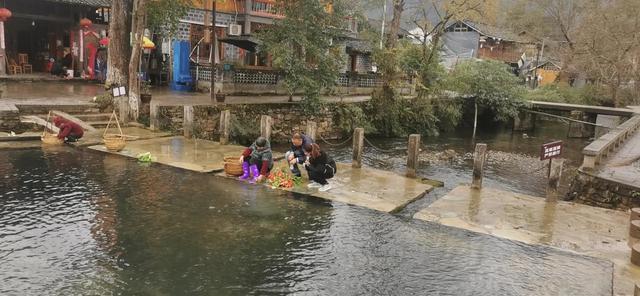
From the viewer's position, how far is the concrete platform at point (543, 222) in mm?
8234

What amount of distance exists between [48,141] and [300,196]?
8.03m

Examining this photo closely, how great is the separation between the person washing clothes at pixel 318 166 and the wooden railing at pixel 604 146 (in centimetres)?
708

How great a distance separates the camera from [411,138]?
42.4 ft

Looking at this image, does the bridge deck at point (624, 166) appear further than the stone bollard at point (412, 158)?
No

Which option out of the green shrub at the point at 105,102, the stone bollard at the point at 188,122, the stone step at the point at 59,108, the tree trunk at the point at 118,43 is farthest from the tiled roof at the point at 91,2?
the stone bollard at the point at 188,122

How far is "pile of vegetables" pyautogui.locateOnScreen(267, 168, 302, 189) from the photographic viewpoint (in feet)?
36.3

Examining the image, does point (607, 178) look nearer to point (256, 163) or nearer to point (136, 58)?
point (256, 163)

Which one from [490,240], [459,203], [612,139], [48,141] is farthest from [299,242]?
[612,139]

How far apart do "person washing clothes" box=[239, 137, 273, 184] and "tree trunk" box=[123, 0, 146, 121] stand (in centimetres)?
762

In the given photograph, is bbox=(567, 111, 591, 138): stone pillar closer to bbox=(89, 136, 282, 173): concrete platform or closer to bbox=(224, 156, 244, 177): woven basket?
bbox=(89, 136, 282, 173): concrete platform

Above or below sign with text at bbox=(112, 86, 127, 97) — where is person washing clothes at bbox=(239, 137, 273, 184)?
below

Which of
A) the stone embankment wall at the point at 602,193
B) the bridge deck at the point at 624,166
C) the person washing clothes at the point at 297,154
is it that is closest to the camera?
the person washing clothes at the point at 297,154

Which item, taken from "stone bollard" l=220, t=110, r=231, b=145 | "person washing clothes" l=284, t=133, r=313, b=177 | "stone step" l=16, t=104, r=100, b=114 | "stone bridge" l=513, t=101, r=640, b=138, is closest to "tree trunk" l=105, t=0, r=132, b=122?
"stone step" l=16, t=104, r=100, b=114

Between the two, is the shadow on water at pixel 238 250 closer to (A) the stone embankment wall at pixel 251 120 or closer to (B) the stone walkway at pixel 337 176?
(B) the stone walkway at pixel 337 176
